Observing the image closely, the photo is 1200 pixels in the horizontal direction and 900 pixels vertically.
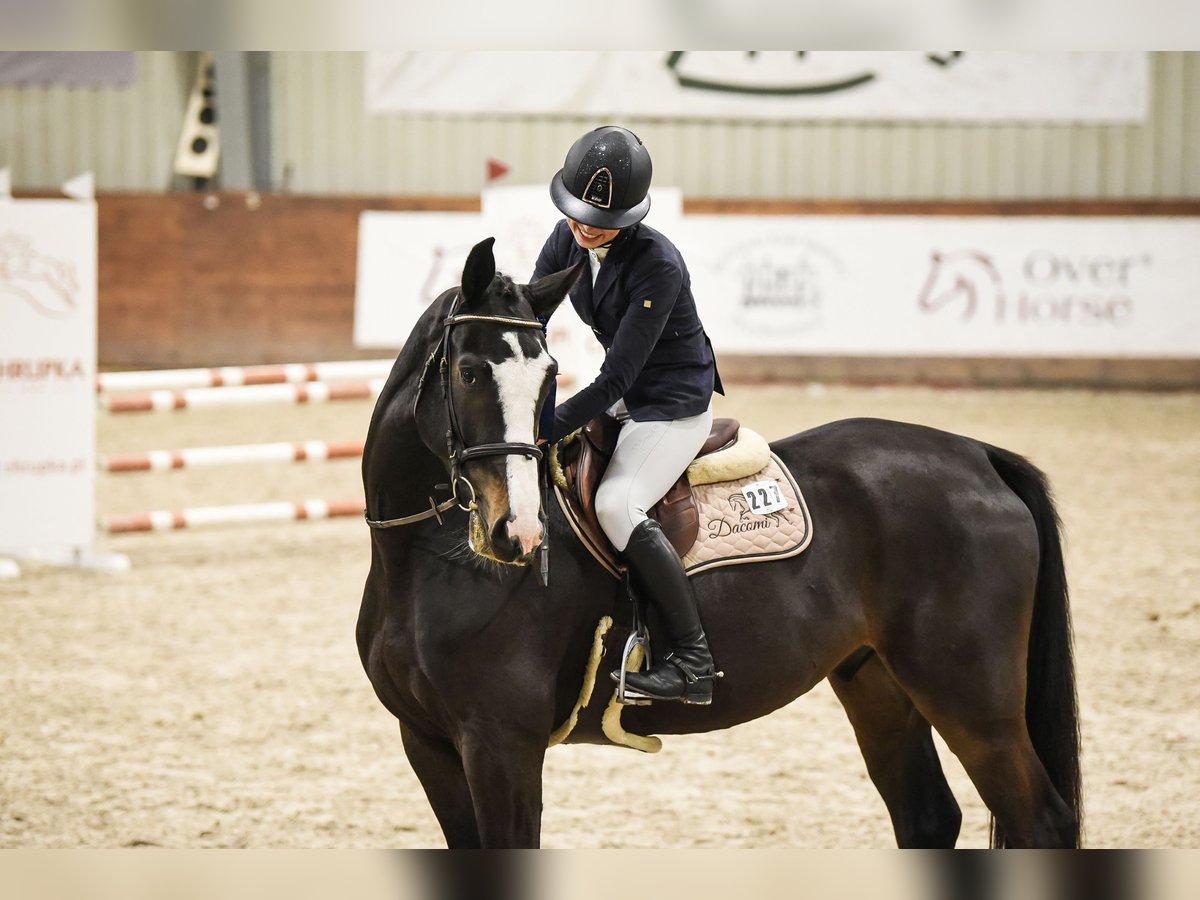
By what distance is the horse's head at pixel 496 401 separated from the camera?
2283mm

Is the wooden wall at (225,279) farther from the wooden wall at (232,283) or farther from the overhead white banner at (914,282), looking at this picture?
the overhead white banner at (914,282)

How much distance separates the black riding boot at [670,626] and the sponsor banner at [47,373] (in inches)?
209

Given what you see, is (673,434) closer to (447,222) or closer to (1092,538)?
(1092,538)

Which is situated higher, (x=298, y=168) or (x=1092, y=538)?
(x=298, y=168)

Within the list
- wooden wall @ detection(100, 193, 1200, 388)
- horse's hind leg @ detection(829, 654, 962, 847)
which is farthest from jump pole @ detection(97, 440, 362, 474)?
wooden wall @ detection(100, 193, 1200, 388)

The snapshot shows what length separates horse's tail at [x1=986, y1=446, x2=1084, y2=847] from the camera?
300 centimetres

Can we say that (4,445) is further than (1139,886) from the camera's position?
Yes

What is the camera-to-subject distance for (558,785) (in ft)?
14.2

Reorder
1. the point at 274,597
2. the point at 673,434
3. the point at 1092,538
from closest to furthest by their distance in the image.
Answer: the point at 673,434
the point at 274,597
the point at 1092,538

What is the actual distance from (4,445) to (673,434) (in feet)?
17.8

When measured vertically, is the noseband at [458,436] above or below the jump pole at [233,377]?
above

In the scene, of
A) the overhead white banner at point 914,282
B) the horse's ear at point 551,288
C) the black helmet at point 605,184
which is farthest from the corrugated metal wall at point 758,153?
the horse's ear at point 551,288

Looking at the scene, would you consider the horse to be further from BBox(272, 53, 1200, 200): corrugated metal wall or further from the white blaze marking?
BBox(272, 53, 1200, 200): corrugated metal wall

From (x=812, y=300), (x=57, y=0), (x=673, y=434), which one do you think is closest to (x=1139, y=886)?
(x=673, y=434)
